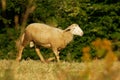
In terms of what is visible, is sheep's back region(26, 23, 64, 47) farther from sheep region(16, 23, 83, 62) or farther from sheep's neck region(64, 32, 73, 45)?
sheep's neck region(64, 32, 73, 45)

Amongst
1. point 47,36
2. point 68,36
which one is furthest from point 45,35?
point 68,36

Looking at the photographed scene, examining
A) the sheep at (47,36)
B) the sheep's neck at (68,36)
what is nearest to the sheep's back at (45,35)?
the sheep at (47,36)

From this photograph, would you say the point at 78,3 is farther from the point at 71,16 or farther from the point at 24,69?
the point at 24,69

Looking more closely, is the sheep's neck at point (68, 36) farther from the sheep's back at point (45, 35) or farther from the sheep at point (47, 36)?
the sheep's back at point (45, 35)

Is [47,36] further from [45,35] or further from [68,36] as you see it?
[68,36]

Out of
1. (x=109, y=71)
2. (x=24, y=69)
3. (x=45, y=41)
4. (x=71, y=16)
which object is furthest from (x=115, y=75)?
(x=71, y=16)

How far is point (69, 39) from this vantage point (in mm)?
16672

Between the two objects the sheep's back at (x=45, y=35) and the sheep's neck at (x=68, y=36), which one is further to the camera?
the sheep's neck at (x=68, y=36)

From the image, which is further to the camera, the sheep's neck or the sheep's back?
the sheep's neck

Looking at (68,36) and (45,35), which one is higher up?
(45,35)

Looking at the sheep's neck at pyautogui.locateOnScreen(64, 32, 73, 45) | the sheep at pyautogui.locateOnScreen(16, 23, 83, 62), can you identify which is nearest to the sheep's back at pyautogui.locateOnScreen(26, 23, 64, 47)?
the sheep at pyautogui.locateOnScreen(16, 23, 83, 62)

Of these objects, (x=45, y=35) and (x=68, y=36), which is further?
(x=68, y=36)

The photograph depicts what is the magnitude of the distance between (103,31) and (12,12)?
363 centimetres

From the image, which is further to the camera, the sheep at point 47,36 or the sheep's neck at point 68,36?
the sheep's neck at point 68,36
